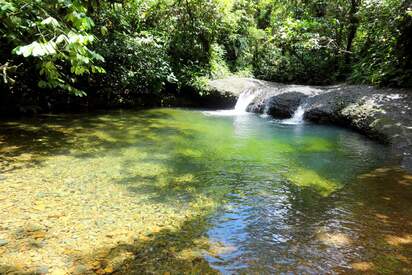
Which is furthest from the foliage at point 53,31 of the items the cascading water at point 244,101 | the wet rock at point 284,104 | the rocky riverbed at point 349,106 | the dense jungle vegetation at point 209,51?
the cascading water at point 244,101

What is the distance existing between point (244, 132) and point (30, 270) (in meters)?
6.44

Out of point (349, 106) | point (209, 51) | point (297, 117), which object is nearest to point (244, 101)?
point (297, 117)

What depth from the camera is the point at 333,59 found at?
14.7 metres

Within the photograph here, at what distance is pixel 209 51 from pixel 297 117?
622 centimetres

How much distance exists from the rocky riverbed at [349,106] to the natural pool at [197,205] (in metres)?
0.76

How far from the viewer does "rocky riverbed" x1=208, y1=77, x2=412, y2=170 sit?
7.57 meters

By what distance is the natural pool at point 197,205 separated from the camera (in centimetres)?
301

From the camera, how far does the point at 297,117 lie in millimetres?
10922

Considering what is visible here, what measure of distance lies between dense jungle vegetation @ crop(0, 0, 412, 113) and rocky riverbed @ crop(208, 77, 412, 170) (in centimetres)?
95

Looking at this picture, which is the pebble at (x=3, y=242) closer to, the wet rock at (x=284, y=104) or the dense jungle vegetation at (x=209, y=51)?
the dense jungle vegetation at (x=209, y=51)

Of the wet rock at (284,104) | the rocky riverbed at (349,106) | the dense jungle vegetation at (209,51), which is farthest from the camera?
the wet rock at (284,104)

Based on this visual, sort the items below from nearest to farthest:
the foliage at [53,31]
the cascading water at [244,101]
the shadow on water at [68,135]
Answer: the foliage at [53,31]
the shadow on water at [68,135]
the cascading water at [244,101]

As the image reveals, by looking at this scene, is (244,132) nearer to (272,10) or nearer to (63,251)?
(63,251)

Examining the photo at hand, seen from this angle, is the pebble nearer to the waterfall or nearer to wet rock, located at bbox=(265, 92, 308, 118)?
the waterfall
